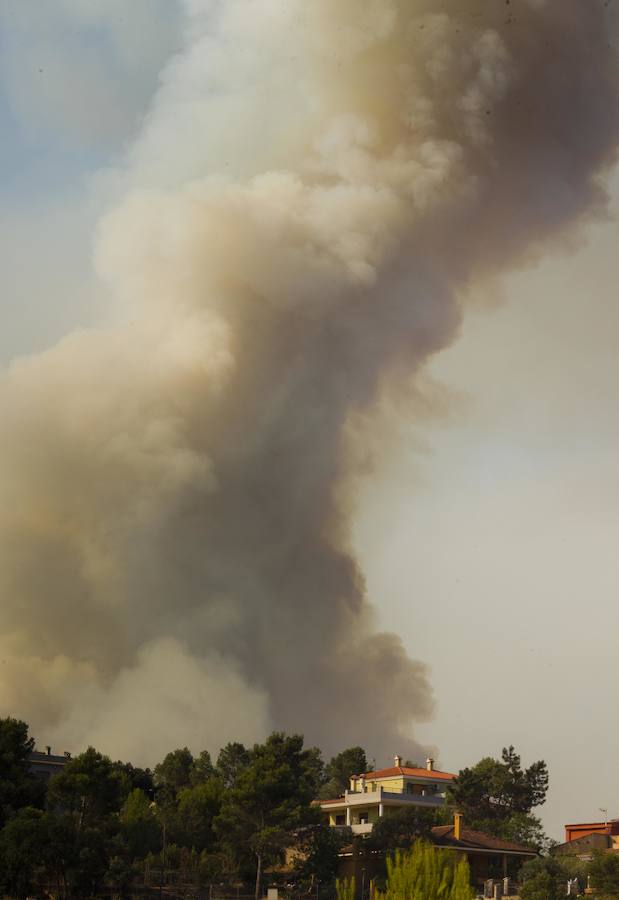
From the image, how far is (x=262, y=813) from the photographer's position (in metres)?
74.4

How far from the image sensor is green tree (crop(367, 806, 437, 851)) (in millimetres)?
81125

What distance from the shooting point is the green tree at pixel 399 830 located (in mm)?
81125

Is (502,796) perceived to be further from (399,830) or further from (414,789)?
(399,830)

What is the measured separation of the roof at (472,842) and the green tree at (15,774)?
91.7 ft

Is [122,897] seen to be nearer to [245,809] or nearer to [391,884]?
[245,809]

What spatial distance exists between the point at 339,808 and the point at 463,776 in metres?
18.4

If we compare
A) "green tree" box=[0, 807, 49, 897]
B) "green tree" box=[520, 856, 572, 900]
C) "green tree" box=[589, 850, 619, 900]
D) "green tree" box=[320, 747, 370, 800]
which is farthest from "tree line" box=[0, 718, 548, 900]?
"green tree" box=[320, 747, 370, 800]

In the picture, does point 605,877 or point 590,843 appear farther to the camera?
point 590,843

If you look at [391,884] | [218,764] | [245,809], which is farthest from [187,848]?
[218,764]

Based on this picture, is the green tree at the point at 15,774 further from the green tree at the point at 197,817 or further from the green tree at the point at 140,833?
the green tree at the point at 197,817

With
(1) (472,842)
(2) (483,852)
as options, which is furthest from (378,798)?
(2) (483,852)

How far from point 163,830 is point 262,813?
7424 millimetres

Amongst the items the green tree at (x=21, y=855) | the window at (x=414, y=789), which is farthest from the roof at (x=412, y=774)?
the green tree at (x=21, y=855)

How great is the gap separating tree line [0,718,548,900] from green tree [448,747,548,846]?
66.9 feet
